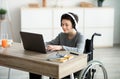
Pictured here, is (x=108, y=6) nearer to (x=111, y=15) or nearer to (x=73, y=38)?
(x=111, y=15)

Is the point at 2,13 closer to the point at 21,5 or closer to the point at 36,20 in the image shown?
the point at 21,5

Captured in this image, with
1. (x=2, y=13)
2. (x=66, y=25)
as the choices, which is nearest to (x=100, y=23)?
(x=2, y=13)

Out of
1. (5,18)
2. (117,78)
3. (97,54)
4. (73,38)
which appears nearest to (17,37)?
(5,18)

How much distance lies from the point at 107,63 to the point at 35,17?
6.71ft

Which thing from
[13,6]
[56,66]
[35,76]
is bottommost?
[35,76]

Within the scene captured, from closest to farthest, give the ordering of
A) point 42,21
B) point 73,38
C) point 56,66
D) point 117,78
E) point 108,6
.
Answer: point 56,66 < point 73,38 < point 117,78 < point 42,21 < point 108,6

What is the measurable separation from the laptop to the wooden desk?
0.19ft

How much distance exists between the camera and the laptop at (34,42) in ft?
8.17

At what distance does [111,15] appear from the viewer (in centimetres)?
630

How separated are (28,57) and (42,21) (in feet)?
12.1

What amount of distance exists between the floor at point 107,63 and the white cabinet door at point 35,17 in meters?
1.37

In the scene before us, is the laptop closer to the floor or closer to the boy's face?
the boy's face

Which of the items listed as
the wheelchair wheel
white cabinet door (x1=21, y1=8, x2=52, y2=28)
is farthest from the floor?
white cabinet door (x1=21, y1=8, x2=52, y2=28)

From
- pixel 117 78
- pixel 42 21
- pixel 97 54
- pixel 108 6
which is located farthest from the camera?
pixel 108 6
